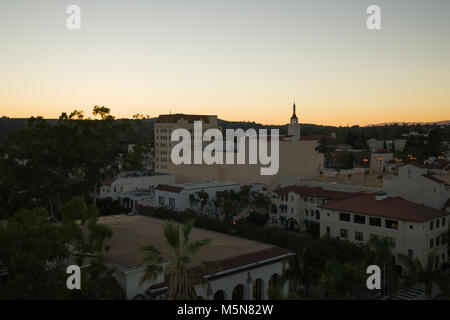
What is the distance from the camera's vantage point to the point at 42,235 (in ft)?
47.3

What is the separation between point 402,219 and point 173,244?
78.4ft

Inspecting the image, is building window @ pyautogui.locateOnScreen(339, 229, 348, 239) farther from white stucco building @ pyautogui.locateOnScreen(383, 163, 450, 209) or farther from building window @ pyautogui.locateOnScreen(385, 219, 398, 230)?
white stucco building @ pyautogui.locateOnScreen(383, 163, 450, 209)

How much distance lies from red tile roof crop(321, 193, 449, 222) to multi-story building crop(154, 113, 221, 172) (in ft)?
183

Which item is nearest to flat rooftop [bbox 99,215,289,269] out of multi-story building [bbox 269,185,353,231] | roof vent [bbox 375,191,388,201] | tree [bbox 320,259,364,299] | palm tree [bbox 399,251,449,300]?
tree [bbox 320,259,364,299]

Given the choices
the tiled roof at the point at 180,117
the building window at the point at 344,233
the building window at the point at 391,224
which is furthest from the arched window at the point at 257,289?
the tiled roof at the point at 180,117

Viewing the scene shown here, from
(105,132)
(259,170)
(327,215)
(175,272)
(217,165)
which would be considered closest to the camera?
(175,272)

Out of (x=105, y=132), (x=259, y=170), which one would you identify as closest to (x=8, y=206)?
(x=105, y=132)

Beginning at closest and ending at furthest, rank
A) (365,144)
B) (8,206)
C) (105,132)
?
1. (8,206)
2. (105,132)
3. (365,144)

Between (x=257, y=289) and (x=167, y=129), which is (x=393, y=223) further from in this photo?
(x=167, y=129)

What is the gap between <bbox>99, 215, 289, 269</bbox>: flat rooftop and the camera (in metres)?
21.5

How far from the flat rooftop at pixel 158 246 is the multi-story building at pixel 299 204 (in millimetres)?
19855

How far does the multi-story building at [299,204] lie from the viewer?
149ft

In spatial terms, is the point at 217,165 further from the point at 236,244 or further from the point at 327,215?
the point at 236,244

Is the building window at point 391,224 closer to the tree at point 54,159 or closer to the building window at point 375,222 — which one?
the building window at point 375,222
